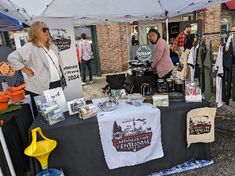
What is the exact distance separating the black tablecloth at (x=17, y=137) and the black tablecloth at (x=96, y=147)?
0.88 feet

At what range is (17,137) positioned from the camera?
8.49ft

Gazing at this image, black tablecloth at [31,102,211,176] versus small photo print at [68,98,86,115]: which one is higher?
small photo print at [68,98,86,115]

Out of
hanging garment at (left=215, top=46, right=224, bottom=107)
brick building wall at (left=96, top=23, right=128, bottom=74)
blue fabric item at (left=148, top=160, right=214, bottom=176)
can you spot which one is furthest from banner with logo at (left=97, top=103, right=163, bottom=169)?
brick building wall at (left=96, top=23, right=128, bottom=74)

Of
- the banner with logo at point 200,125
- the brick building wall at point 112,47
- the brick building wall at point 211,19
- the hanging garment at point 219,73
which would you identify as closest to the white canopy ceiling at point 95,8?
the hanging garment at point 219,73

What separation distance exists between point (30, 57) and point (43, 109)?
2.72ft

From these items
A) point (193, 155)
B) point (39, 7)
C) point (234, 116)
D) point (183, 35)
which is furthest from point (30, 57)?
point (183, 35)

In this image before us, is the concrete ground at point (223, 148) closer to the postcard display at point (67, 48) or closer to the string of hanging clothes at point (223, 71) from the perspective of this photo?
the string of hanging clothes at point (223, 71)

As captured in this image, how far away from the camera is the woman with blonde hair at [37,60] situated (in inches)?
113

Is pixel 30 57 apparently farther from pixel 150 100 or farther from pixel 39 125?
pixel 150 100

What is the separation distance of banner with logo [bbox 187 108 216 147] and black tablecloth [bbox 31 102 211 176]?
0.06m

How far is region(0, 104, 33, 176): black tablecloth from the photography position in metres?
2.38

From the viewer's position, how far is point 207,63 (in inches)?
139

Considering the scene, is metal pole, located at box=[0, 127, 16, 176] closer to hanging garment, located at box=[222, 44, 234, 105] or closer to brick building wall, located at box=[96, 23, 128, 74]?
hanging garment, located at box=[222, 44, 234, 105]

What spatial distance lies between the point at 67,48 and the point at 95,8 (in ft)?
2.64
